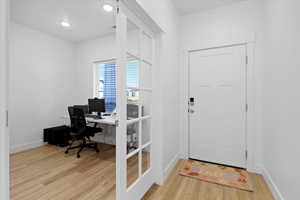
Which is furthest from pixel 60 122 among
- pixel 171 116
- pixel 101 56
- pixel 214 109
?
pixel 214 109

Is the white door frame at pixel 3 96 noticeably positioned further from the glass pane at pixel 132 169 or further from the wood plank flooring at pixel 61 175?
the wood plank flooring at pixel 61 175

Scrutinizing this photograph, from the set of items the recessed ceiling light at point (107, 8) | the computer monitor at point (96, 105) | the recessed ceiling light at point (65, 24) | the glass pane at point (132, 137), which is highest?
the recessed ceiling light at point (65, 24)

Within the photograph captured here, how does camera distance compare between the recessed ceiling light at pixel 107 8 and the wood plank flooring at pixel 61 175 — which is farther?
the recessed ceiling light at pixel 107 8

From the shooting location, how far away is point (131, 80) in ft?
5.12

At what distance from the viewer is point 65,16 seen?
111 inches

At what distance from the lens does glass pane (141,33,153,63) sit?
174 centimetres

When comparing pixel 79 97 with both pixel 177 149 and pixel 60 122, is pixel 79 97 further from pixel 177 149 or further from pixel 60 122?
pixel 177 149

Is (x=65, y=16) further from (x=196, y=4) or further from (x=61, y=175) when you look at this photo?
(x=61, y=175)

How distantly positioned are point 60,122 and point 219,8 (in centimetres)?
458

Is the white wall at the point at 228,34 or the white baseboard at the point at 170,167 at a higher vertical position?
the white wall at the point at 228,34

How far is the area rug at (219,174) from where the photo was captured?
196cm

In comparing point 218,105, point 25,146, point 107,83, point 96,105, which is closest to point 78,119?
point 96,105

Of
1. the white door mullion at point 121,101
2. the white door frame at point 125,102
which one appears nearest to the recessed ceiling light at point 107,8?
the white door frame at point 125,102

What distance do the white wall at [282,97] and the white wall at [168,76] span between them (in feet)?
4.33
